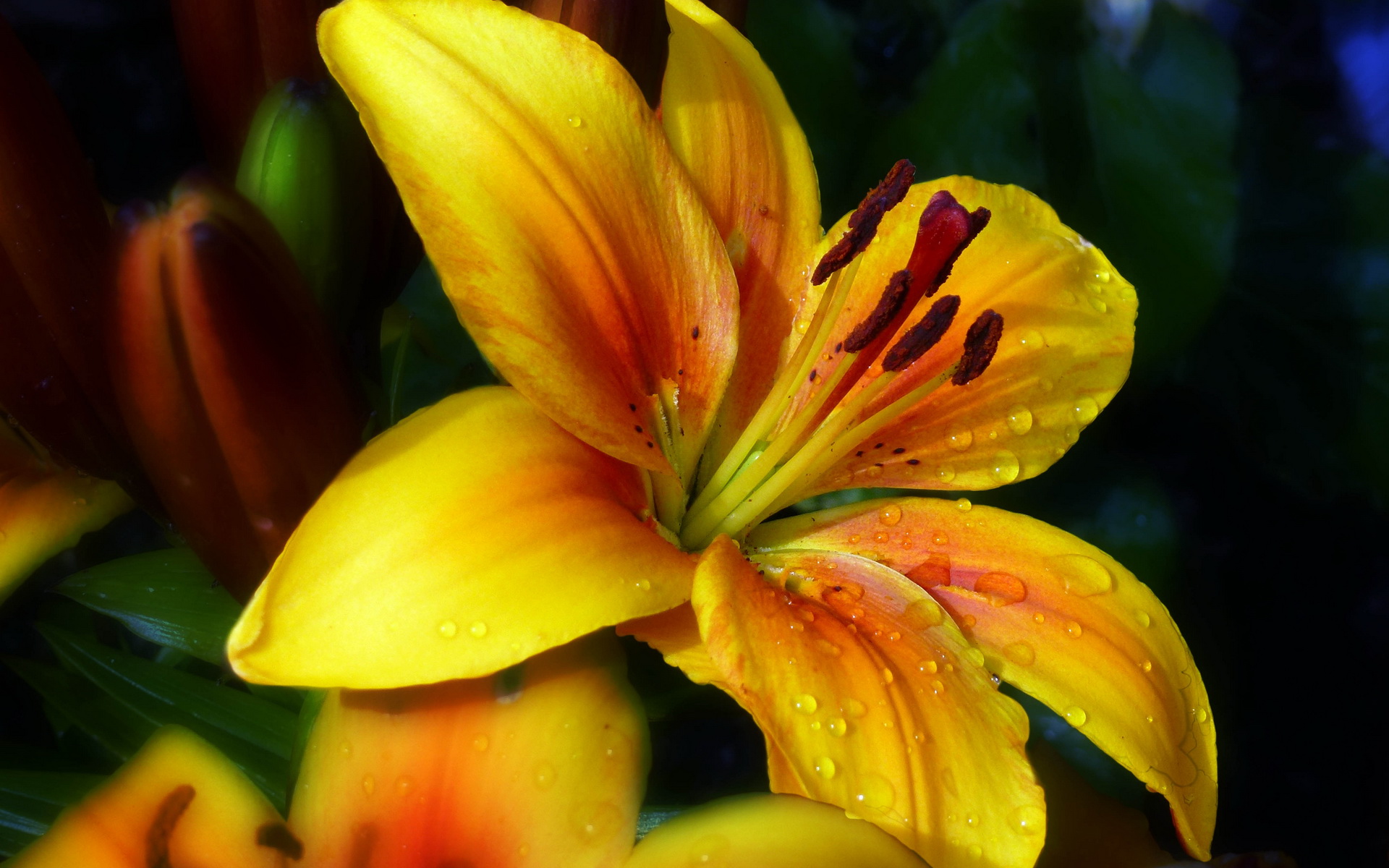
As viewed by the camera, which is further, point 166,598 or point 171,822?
point 166,598

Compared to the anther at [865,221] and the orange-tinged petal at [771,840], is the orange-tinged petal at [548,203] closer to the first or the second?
the anther at [865,221]

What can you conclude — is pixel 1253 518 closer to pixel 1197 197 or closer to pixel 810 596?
pixel 1197 197

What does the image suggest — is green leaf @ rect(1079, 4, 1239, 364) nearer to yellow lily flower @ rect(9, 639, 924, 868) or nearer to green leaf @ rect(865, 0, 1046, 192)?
green leaf @ rect(865, 0, 1046, 192)

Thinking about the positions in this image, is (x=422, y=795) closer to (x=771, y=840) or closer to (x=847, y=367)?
(x=771, y=840)

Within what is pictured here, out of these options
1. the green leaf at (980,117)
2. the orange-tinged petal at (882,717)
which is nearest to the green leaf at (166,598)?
the orange-tinged petal at (882,717)

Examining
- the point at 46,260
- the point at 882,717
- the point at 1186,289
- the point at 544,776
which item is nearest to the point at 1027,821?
the point at 882,717
